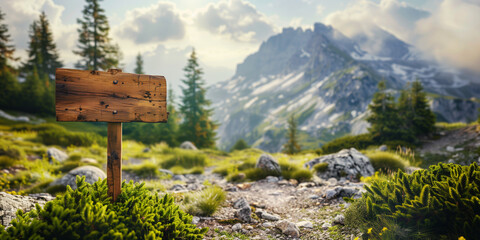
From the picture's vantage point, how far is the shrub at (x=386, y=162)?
8.66 meters

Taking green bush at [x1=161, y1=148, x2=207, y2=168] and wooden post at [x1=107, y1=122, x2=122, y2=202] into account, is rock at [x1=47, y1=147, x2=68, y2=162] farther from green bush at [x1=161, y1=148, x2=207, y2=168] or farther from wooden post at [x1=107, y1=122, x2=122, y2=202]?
wooden post at [x1=107, y1=122, x2=122, y2=202]

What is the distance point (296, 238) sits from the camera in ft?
12.6

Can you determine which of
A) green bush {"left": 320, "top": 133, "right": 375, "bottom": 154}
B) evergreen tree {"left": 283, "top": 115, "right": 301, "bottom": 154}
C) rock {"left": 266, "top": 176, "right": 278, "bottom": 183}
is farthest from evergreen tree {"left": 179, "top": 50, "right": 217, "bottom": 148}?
rock {"left": 266, "top": 176, "right": 278, "bottom": 183}

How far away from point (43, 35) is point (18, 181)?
4668cm

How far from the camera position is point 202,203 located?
15.8ft

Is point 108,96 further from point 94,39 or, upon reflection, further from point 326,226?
point 94,39

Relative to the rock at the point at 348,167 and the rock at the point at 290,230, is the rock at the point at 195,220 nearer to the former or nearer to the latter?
the rock at the point at 290,230

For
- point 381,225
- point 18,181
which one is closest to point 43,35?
point 18,181

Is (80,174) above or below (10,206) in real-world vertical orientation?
below

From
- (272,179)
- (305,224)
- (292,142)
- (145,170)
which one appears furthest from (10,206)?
(292,142)

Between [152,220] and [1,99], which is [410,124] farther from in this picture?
[1,99]

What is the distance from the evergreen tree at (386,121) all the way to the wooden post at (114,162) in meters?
21.8

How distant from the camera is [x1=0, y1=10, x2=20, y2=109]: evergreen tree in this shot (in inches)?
1035

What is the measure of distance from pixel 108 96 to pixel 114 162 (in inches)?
38.2
